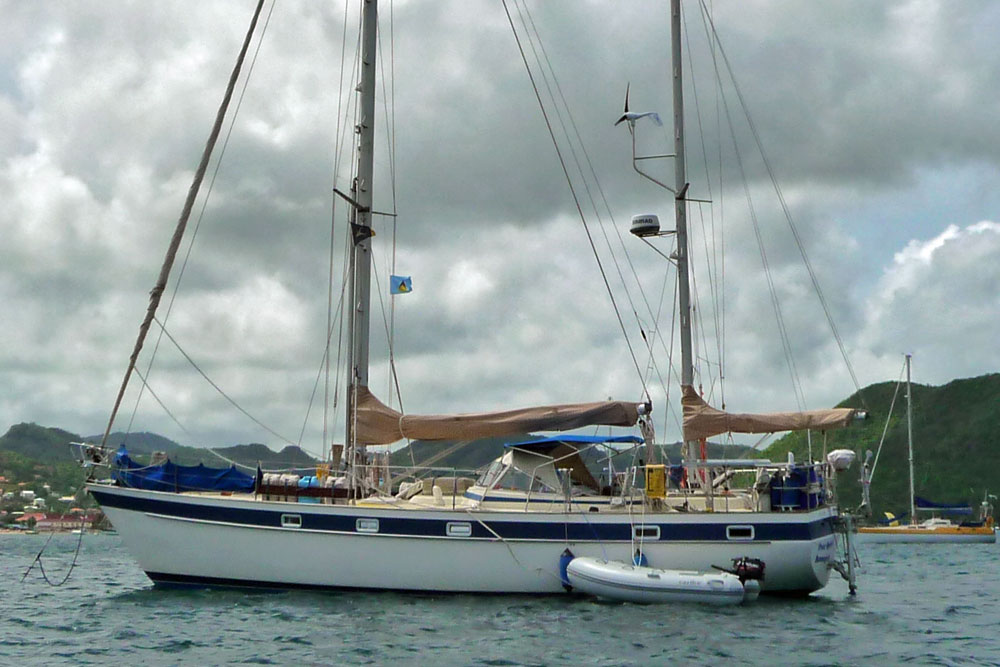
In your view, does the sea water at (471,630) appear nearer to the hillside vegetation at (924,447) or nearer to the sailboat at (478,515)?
the sailboat at (478,515)

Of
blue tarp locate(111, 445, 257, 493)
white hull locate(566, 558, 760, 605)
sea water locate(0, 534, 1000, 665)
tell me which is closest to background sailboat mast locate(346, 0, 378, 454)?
blue tarp locate(111, 445, 257, 493)

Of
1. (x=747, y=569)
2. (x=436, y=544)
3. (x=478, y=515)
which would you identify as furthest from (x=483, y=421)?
(x=747, y=569)

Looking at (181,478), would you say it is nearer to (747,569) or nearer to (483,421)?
(483,421)

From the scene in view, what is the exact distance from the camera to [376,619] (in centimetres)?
1959

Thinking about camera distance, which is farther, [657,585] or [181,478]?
[181,478]

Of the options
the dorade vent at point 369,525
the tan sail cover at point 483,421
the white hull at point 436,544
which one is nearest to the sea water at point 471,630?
the white hull at point 436,544


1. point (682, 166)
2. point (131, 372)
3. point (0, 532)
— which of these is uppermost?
point (682, 166)

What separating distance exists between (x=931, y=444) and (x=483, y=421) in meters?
149

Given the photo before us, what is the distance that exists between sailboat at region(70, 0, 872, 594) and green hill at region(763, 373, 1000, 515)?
107 meters

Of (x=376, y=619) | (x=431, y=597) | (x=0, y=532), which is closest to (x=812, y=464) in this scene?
(x=431, y=597)

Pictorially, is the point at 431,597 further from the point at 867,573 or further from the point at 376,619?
the point at 867,573

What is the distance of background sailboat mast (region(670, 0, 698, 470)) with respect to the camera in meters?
28.7

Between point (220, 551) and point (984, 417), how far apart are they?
15898 cm

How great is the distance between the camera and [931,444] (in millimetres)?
155375
